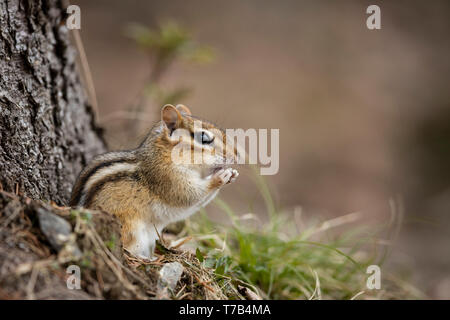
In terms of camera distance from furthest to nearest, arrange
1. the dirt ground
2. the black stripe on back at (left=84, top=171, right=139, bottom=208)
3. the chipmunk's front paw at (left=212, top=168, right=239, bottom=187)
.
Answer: the chipmunk's front paw at (left=212, top=168, right=239, bottom=187) → the black stripe on back at (left=84, top=171, right=139, bottom=208) → the dirt ground

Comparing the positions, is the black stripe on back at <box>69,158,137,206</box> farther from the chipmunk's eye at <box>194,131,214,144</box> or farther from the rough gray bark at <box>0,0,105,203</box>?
the chipmunk's eye at <box>194,131,214,144</box>

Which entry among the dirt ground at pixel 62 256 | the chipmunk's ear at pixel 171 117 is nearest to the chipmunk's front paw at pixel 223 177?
the chipmunk's ear at pixel 171 117

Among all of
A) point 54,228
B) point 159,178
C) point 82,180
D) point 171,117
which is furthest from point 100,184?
point 54,228

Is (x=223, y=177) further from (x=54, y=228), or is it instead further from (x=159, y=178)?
(x=54, y=228)

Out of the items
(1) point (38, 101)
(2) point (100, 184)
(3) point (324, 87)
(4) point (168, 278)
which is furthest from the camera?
(3) point (324, 87)

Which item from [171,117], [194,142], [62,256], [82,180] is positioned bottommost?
[62,256]

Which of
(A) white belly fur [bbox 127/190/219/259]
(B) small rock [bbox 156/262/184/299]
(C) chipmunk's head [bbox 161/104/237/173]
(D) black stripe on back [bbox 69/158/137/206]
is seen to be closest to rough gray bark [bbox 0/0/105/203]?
(D) black stripe on back [bbox 69/158/137/206]
